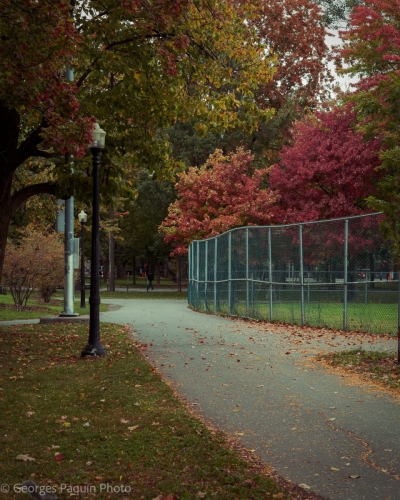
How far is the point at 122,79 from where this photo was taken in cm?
1405

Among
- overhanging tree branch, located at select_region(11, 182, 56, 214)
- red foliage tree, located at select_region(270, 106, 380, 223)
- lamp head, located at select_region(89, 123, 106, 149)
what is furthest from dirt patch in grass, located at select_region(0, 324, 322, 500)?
red foliage tree, located at select_region(270, 106, 380, 223)

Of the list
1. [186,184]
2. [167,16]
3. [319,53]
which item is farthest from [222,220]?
[167,16]

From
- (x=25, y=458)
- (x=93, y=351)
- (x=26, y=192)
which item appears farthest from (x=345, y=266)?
(x=25, y=458)

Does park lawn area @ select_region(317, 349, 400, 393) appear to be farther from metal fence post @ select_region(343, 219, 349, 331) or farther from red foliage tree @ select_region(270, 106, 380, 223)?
red foliage tree @ select_region(270, 106, 380, 223)

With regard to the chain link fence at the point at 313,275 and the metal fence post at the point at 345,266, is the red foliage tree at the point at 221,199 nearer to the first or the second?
the chain link fence at the point at 313,275

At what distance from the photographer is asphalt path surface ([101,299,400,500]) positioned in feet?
16.9

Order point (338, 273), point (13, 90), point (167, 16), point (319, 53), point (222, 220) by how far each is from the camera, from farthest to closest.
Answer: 1. point (319, 53)
2. point (222, 220)
3. point (338, 273)
4. point (167, 16)
5. point (13, 90)

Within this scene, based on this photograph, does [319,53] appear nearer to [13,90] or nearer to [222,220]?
[222,220]

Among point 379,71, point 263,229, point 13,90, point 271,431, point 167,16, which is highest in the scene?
point 379,71

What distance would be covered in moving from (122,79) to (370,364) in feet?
25.6

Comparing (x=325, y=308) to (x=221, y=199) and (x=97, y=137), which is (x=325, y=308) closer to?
(x=97, y=137)

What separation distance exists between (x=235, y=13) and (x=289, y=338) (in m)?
6.69

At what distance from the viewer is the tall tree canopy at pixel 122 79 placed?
34.1ft

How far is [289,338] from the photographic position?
1394cm
